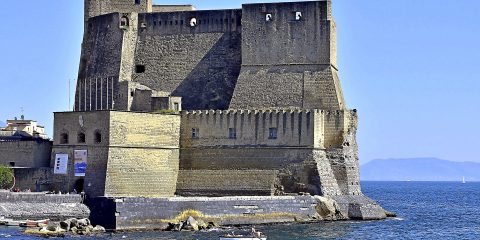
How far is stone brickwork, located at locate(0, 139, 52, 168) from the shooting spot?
50094 mm

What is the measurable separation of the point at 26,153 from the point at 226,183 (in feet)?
31.7

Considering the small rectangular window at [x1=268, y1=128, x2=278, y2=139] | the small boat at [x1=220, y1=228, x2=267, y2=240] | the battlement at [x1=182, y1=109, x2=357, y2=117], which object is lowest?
the small boat at [x1=220, y1=228, x2=267, y2=240]

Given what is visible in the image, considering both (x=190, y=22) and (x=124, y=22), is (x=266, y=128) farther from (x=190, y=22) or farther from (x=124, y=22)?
(x=124, y=22)

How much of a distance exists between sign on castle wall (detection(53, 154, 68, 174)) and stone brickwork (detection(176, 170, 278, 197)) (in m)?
5.42

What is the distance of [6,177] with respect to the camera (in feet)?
160

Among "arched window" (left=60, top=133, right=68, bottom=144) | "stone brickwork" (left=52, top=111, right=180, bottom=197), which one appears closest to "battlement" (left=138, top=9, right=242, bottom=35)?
"stone brickwork" (left=52, top=111, right=180, bottom=197)

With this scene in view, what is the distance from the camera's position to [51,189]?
48562 mm

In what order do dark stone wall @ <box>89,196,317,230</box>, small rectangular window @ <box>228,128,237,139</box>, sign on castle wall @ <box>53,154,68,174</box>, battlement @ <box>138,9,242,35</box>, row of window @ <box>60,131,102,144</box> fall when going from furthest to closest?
battlement @ <box>138,9,242,35</box>, small rectangular window @ <box>228,128,237,139</box>, sign on castle wall @ <box>53,154,68,174</box>, row of window @ <box>60,131,102,144</box>, dark stone wall @ <box>89,196,317,230</box>

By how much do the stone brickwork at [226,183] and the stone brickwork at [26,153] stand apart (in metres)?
6.52

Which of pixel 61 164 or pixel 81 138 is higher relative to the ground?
pixel 81 138

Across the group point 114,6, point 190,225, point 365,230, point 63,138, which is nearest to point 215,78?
point 114,6

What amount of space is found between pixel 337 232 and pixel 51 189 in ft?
44.8

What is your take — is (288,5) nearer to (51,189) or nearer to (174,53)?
(174,53)

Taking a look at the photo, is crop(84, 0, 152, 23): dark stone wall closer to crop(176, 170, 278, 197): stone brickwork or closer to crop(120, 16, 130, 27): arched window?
crop(120, 16, 130, 27): arched window
